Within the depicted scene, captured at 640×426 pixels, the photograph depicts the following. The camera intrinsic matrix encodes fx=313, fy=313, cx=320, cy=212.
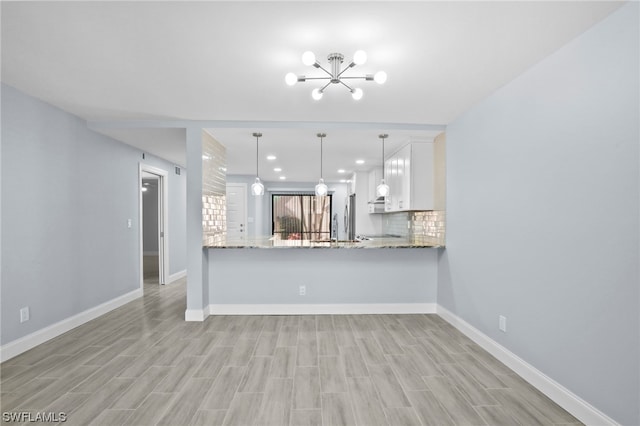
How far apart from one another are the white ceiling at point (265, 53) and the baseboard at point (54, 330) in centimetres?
230

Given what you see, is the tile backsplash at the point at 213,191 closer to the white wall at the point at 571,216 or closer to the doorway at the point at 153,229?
the doorway at the point at 153,229

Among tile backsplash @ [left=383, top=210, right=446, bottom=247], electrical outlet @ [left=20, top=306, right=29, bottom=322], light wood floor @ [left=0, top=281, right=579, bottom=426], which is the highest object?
tile backsplash @ [left=383, top=210, right=446, bottom=247]

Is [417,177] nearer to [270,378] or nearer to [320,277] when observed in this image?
[320,277]

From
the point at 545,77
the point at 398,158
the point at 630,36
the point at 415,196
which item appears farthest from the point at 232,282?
the point at 630,36

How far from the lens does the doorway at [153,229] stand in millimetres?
5349

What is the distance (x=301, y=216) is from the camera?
9609mm

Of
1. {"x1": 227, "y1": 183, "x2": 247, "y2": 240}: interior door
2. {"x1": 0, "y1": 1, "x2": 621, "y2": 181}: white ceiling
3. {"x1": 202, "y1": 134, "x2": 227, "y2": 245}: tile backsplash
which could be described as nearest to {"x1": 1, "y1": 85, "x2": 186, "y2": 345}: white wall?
{"x1": 0, "y1": 1, "x2": 621, "y2": 181}: white ceiling

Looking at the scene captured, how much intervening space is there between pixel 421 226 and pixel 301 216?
5326 mm

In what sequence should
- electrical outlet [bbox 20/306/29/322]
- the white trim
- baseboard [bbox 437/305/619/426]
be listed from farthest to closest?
the white trim
electrical outlet [bbox 20/306/29/322]
baseboard [bbox 437/305/619/426]

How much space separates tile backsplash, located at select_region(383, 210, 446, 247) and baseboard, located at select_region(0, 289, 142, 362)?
14.0 feet

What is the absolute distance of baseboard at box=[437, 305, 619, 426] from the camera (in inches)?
74.0

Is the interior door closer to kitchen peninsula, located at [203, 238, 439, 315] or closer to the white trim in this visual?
kitchen peninsula, located at [203, 238, 439, 315]

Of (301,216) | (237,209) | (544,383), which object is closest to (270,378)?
(544,383)

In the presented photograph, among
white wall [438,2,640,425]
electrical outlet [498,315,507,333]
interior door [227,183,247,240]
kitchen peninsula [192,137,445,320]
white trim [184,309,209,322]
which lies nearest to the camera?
white wall [438,2,640,425]
